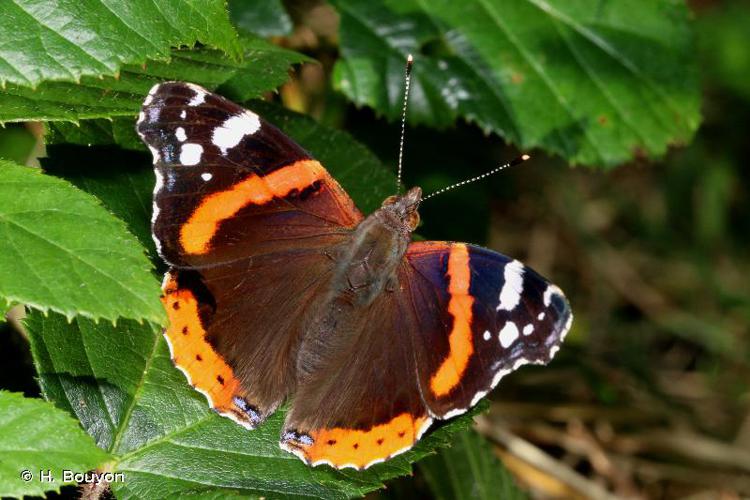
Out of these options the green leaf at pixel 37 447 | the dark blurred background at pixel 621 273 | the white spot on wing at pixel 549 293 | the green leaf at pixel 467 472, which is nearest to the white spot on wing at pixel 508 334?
the white spot on wing at pixel 549 293

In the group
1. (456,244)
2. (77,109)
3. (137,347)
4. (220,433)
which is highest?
(77,109)

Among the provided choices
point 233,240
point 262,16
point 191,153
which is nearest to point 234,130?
point 191,153

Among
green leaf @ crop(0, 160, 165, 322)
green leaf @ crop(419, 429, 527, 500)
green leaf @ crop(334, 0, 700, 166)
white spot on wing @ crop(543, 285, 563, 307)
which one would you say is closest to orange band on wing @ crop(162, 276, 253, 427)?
green leaf @ crop(0, 160, 165, 322)

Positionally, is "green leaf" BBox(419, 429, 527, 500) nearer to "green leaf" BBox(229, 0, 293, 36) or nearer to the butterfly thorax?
the butterfly thorax

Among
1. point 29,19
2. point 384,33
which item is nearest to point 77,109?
point 29,19

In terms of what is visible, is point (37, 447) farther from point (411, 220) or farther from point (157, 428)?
point (411, 220)

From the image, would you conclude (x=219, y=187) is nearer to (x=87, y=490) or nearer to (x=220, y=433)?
(x=220, y=433)

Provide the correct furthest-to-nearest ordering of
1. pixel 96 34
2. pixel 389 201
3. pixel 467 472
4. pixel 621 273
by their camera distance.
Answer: pixel 621 273
pixel 467 472
pixel 389 201
pixel 96 34
